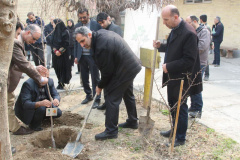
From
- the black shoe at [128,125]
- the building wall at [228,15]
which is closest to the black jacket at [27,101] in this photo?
the black shoe at [128,125]

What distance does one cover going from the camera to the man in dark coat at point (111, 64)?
333 centimetres

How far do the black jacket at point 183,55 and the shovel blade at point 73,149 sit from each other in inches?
59.3

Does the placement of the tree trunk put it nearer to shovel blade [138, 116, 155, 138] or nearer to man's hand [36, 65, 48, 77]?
man's hand [36, 65, 48, 77]

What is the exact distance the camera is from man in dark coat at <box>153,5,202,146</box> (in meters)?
3.15

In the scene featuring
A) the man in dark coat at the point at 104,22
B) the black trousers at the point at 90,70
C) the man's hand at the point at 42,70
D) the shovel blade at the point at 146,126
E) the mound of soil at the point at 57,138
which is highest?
the man in dark coat at the point at 104,22

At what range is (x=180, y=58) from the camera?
3283 millimetres

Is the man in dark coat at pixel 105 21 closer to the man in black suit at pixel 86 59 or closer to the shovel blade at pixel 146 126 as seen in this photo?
the man in black suit at pixel 86 59

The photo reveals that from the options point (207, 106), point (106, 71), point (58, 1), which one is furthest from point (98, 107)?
point (58, 1)

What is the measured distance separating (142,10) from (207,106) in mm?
4195

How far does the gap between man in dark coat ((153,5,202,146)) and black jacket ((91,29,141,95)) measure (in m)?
0.54

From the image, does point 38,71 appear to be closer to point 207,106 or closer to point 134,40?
point 207,106

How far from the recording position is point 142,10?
26.3 feet

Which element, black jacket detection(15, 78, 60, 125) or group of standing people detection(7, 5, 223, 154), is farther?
black jacket detection(15, 78, 60, 125)

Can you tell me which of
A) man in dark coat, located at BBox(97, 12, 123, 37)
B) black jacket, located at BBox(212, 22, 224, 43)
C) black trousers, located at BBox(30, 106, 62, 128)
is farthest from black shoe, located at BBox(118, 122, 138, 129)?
black jacket, located at BBox(212, 22, 224, 43)
